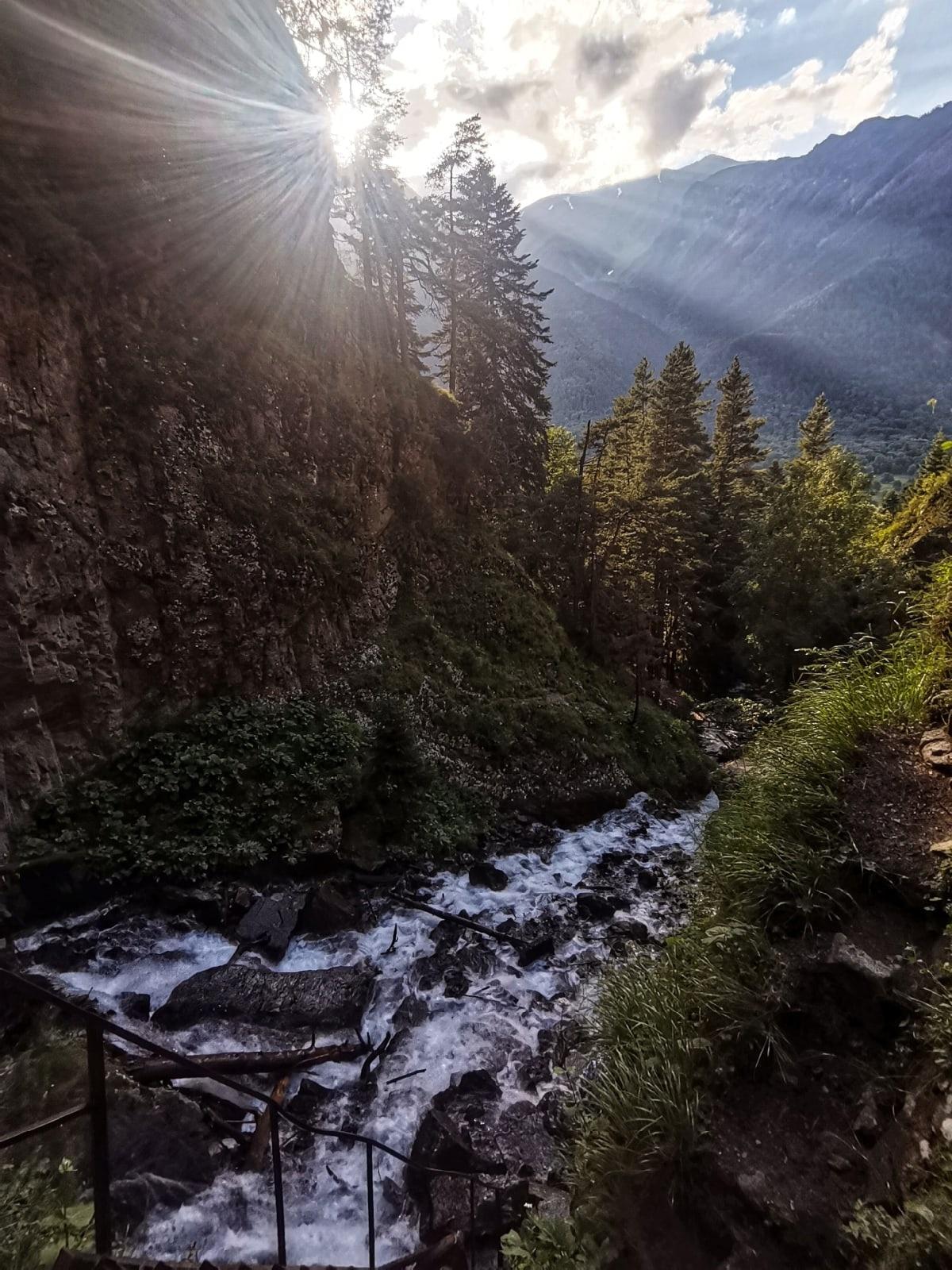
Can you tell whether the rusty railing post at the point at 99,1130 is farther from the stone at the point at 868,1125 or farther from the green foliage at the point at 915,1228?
the stone at the point at 868,1125

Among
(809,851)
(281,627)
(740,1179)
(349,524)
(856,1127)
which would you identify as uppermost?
(349,524)

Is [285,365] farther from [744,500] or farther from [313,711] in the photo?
[744,500]

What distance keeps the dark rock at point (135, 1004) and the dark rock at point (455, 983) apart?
13.9 ft

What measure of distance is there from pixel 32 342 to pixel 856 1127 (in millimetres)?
15722

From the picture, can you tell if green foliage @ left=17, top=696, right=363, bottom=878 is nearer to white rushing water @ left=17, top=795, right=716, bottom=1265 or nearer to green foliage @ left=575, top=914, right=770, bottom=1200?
white rushing water @ left=17, top=795, right=716, bottom=1265

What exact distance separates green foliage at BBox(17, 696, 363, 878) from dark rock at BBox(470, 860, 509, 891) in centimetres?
321

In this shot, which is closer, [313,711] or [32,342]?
[32,342]

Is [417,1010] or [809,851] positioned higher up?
[809,851]

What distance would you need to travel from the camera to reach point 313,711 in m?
13.8

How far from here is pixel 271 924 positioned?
982cm

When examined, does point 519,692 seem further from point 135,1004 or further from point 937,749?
point 937,749

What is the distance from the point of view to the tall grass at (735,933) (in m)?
4.12

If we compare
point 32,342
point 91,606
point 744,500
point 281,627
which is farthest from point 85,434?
point 744,500

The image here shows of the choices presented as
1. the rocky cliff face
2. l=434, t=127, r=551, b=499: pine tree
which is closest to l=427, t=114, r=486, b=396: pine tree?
l=434, t=127, r=551, b=499: pine tree
